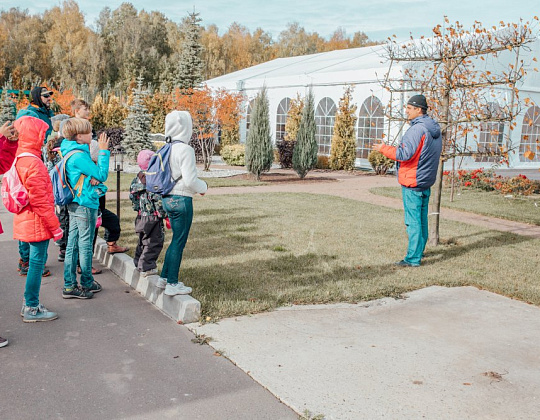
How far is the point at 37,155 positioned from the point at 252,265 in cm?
Answer: 287

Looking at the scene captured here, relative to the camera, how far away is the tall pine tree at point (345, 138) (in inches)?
806

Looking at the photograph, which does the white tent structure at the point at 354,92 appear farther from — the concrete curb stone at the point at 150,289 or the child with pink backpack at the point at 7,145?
the child with pink backpack at the point at 7,145

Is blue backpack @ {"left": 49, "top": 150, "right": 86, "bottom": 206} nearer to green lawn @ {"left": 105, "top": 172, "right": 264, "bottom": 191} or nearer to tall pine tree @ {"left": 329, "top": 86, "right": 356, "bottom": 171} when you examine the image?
green lawn @ {"left": 105, "top": 172, "right": 264, "bottom": 191}

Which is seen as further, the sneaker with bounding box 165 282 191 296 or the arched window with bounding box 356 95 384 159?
the arched window with bounding box 356 95 384 159

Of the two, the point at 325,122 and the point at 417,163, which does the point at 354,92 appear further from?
the point at 417,163

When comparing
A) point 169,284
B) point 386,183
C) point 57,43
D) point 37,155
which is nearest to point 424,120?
point 169,284

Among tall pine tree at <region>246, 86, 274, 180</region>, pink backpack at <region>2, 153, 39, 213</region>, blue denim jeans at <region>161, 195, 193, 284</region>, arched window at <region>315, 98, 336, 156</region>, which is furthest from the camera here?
arched window at <region>315, 98, 336, 156</region>

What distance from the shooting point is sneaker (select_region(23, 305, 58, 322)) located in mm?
4531

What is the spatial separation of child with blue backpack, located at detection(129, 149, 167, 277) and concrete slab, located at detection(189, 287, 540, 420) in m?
1.33

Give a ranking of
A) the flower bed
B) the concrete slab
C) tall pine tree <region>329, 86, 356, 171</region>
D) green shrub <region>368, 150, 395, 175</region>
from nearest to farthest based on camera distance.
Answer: the concrete slab → the flower bed → green shrub <region>368, 150, 395, 175</region> → tall pine tree <region>329, 86, 356, 171</region>

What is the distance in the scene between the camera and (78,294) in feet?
17.1

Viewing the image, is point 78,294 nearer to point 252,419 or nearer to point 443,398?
point 252,419

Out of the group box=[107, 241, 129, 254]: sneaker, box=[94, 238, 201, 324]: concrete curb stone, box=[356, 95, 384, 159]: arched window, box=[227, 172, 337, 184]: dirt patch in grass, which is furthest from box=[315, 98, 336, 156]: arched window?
box=[94, 238, 201, 324]: concrete curb stone

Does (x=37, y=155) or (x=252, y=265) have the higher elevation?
(x=37, y=155)
